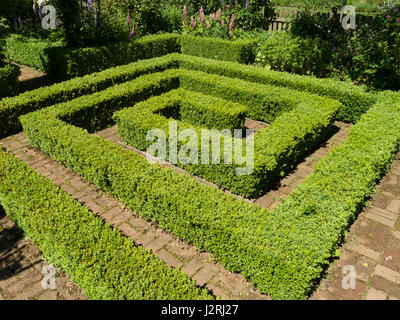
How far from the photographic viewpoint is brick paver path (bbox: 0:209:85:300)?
4.54 metres

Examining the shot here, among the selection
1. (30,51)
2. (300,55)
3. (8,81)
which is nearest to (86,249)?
(8,81)

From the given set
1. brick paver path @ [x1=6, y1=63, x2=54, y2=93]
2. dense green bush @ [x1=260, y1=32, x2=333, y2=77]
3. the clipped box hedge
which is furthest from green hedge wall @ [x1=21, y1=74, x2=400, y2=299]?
brick paver path @ [x1=6, y1=63, x2=54, y2=93]

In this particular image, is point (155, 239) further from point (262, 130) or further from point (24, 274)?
point (262, 130)

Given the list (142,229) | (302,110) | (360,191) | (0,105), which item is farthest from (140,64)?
(360,191)

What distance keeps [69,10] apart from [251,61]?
829cm

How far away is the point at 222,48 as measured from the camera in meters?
14.2

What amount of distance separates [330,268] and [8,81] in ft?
38.0

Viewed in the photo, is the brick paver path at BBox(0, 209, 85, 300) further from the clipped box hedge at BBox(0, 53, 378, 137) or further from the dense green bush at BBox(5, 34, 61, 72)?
the dense green bush at BBox(5, 34, 61, 72)

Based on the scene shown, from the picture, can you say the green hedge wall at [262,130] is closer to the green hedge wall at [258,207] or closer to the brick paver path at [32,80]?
the green hedge wall at [258,207]
